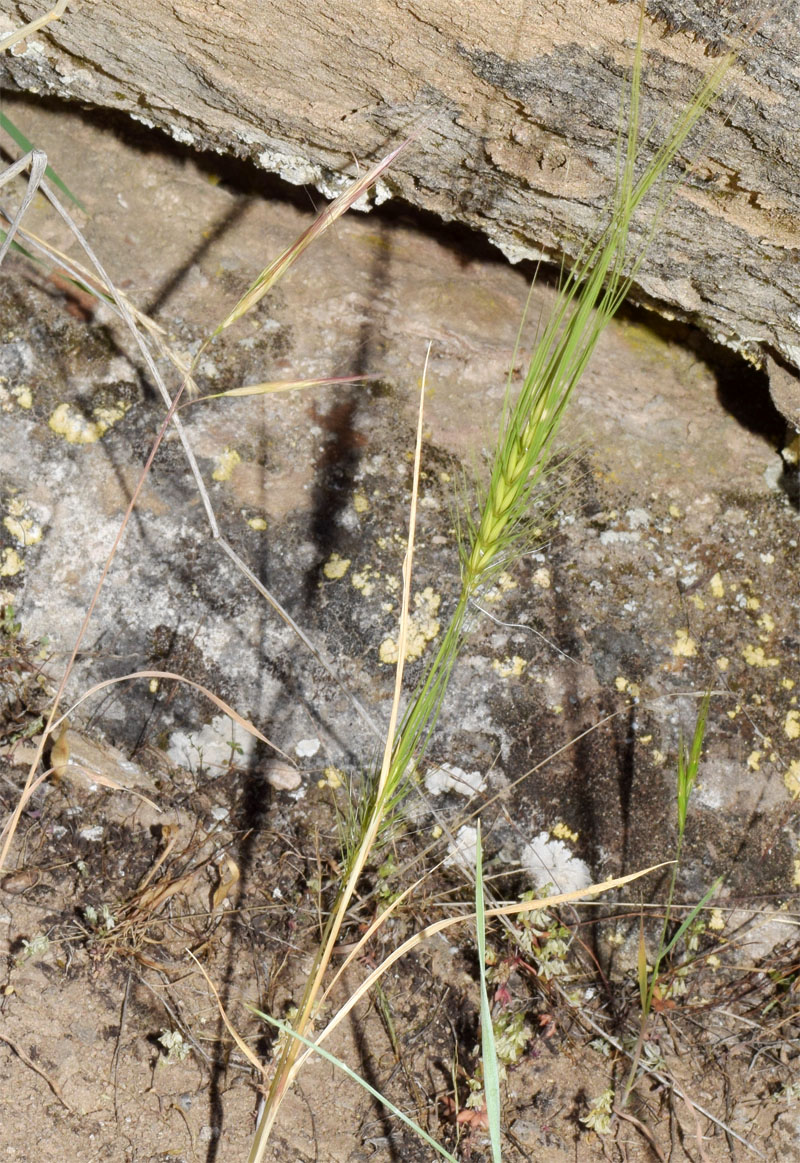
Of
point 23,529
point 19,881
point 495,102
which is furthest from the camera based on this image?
point 23,529

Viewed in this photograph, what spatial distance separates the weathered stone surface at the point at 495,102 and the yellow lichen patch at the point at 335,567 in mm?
807

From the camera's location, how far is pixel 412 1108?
1645mm

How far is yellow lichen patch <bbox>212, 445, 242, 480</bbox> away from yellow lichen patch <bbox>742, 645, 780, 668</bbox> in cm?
126

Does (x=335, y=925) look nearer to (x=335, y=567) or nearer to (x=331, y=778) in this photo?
(x=331, y=778)

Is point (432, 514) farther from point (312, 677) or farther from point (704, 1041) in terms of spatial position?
point (704, 1041)

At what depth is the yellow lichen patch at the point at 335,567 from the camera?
1957 mm

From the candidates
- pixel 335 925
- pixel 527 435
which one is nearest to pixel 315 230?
pixel 527 435

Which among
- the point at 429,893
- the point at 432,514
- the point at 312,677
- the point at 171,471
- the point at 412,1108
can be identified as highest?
the point at 432,514

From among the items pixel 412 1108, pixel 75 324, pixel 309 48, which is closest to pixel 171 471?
pixel 75 324

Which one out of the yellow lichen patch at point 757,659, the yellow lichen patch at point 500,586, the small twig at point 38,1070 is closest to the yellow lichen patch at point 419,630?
the yellow lichen patch at point 500,586

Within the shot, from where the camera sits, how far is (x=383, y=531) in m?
2.00

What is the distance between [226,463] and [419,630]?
0.59 m

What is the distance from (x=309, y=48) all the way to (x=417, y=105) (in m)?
0.22

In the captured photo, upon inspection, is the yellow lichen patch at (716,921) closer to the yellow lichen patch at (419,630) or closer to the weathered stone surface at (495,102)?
the yellow lichen patch at (419,630)
